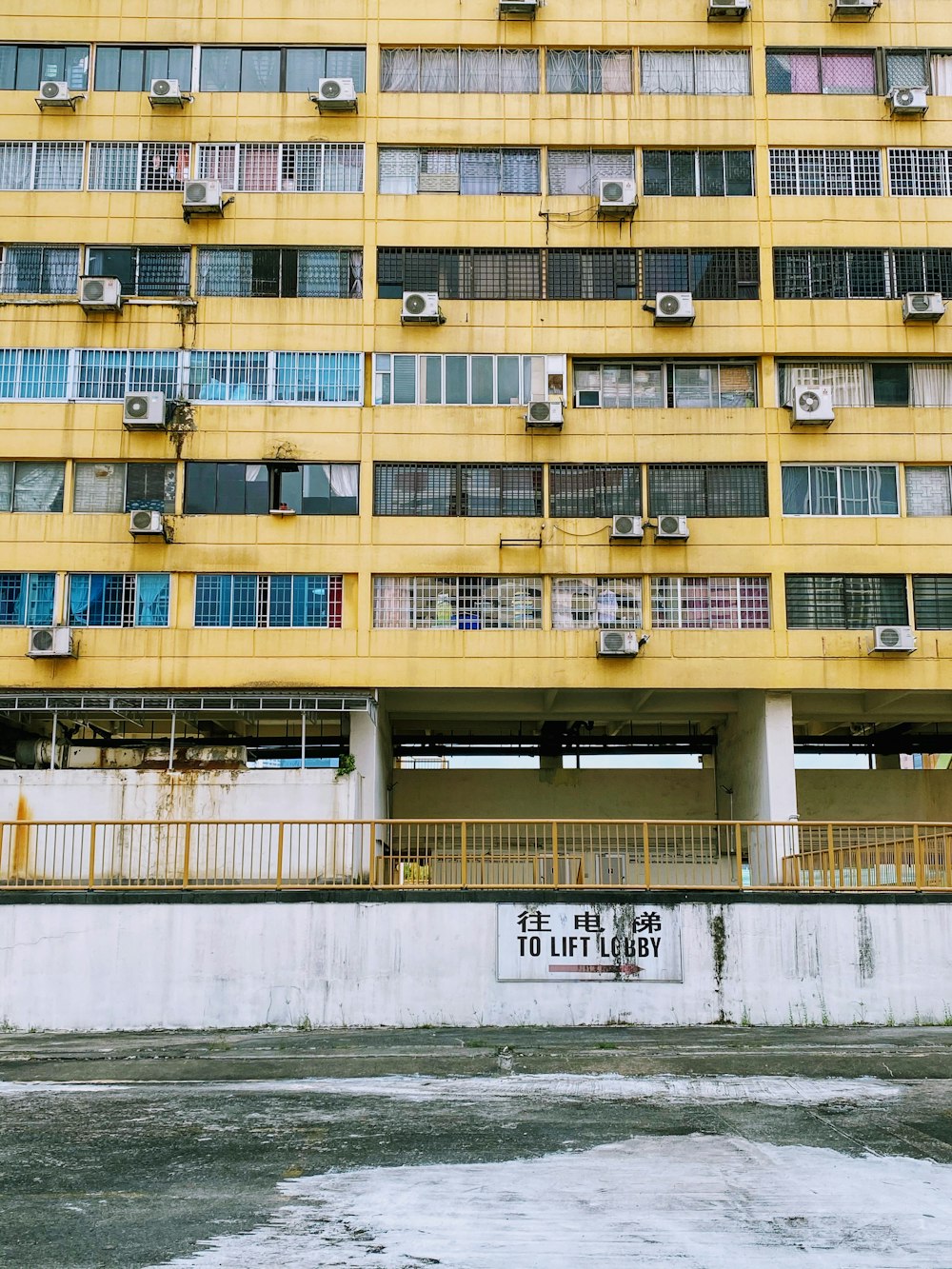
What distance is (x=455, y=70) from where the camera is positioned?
90.7ft

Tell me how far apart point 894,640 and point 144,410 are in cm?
1651

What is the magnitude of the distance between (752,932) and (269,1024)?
292 inches

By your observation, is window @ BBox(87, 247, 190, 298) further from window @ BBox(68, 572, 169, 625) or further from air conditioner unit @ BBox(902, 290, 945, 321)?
air conditioner unit @ BBox(902, 290, 945, 321)

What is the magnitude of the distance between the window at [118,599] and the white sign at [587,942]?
1117 centimetres

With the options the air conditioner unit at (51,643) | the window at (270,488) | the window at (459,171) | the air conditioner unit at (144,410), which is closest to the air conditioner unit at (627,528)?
the window at (270,488)

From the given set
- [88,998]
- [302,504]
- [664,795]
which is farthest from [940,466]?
[88,998]

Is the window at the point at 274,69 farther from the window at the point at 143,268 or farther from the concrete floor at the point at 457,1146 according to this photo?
the concrete floor at the point at 457,1146

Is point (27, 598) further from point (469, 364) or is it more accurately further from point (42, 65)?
point (42, 65)

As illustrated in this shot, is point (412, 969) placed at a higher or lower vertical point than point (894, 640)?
lower

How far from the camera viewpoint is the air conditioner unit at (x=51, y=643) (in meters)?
24.7

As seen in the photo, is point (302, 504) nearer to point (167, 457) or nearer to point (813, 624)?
point (167, 457)

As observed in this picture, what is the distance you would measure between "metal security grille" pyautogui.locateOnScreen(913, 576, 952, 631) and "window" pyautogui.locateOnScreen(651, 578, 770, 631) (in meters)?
3.22

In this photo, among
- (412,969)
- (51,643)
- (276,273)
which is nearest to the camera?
(412,969)

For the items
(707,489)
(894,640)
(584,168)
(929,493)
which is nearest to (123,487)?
(584,168)
